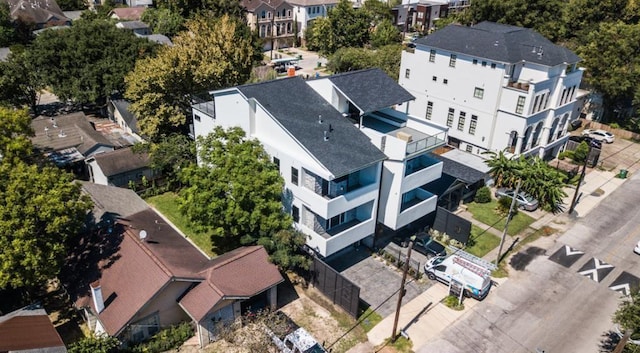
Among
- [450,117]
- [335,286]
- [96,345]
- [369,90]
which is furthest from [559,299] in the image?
[96,345]

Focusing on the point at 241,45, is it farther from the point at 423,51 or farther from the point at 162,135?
the point at 423,51

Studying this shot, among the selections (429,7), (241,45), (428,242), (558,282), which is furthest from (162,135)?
(429,7)

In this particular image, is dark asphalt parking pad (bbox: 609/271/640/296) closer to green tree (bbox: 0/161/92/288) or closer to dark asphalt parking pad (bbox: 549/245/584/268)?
dark asphalt parking pad (bbox: 549/245/584/268)

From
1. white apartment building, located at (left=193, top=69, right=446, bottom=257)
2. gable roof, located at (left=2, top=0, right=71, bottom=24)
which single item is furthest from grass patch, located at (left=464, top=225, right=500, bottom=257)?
gable roof, located at (left=2, top=0, right=71, bottom=24)

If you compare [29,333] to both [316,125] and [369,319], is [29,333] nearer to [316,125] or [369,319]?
[369,319]

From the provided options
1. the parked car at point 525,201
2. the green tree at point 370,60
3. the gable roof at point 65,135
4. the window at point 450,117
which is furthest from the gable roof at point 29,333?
the green tree at point 370,60

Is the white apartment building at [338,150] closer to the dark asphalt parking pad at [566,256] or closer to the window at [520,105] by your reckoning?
the dark asphalt parking pad at [566,256]
